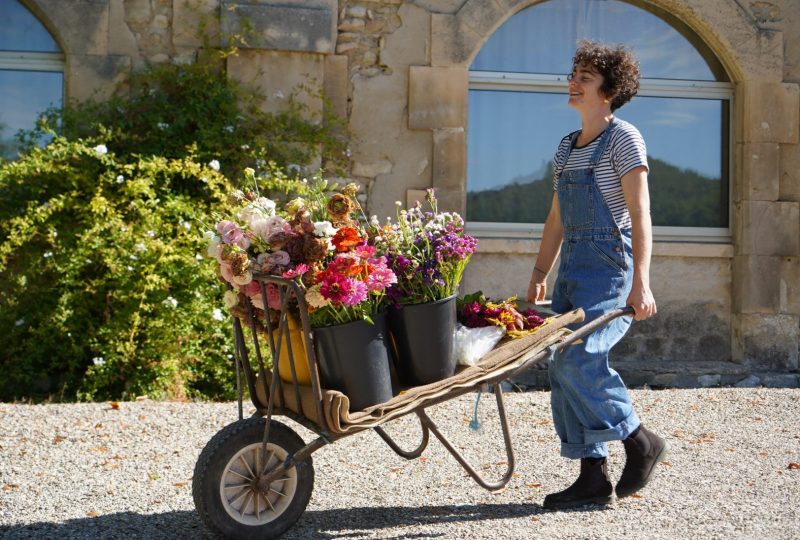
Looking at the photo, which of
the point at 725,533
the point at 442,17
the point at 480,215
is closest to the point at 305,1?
the point at 442,17

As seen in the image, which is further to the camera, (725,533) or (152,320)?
(152,320)

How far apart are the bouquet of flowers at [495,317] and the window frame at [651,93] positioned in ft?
13.1

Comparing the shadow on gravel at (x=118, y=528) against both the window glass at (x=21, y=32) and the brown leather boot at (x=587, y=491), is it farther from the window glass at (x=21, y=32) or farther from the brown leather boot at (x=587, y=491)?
the window glass at (x=21, y=32)

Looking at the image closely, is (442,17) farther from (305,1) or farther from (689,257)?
(689,257)

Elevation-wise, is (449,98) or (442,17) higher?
(442,17)

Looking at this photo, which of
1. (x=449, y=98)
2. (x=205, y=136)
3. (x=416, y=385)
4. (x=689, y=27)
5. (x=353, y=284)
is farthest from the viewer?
(x=689, y=27)

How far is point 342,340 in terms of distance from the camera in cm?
313

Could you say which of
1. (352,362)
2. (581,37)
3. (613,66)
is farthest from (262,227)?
(581,37)

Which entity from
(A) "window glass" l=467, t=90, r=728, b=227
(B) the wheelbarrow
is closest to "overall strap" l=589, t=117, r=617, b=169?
(B) the wheelbarrow

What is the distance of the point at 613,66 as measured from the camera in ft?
12.4

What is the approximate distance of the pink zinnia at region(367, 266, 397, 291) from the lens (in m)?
3.14

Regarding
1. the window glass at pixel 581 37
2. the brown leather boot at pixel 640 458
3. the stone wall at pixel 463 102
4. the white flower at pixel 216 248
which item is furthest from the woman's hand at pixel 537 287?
the window glass at pixel 581 37

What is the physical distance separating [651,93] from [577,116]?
66cm

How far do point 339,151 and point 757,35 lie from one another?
342cm
